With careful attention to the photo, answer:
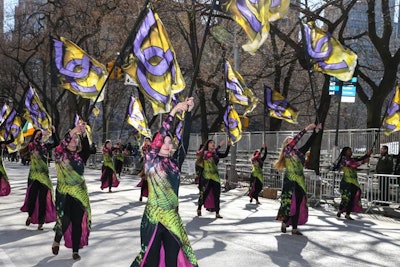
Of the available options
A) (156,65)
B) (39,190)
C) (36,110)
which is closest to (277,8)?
(156,65)

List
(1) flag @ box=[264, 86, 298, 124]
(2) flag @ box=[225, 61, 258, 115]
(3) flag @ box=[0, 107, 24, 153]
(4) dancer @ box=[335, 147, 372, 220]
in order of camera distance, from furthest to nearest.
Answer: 1. (3) flag @ box=[0, 107, 24, 153]
2. (2) flag @ box=[225, 61, 258, 115]
3. (1) flag @ box=[264, 86, 298, 124]
4. (4) dancer @ box=[335, 147, 372, 220]

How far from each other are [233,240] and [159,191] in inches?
157

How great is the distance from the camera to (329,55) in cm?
1067

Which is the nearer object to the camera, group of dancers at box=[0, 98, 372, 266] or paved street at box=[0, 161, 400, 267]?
group of dancers at box=[0, 98, 372, 266]

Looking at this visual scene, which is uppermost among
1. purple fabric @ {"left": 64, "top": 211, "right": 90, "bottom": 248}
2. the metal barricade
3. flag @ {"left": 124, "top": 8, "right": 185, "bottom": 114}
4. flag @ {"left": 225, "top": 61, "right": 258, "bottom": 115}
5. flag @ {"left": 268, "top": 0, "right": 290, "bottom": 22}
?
flag @ {"left": 268, "top": 0, "right": 290, "bottom": 22}

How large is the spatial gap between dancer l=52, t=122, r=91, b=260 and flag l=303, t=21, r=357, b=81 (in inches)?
211

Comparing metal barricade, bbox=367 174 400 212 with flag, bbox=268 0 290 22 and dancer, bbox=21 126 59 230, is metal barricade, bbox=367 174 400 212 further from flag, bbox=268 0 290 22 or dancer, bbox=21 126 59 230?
dancer, bbox=21 126 59 230

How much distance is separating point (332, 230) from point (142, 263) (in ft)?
20.5

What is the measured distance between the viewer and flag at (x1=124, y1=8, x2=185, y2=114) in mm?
6953

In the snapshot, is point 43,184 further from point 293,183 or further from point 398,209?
point 398,209

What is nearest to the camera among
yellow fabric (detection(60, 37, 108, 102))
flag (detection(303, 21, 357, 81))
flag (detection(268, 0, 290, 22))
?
flag (detection(268, 0, 290, 22))

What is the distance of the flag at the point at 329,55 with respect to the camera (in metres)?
10.5

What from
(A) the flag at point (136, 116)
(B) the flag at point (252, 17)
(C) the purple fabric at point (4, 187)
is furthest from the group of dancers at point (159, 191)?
(C) the purple fabric at point (4, 187)

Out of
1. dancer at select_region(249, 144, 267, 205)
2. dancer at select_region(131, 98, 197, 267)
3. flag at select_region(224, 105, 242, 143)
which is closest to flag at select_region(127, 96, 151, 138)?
flag at select_region(224, 105, 242, 143)
